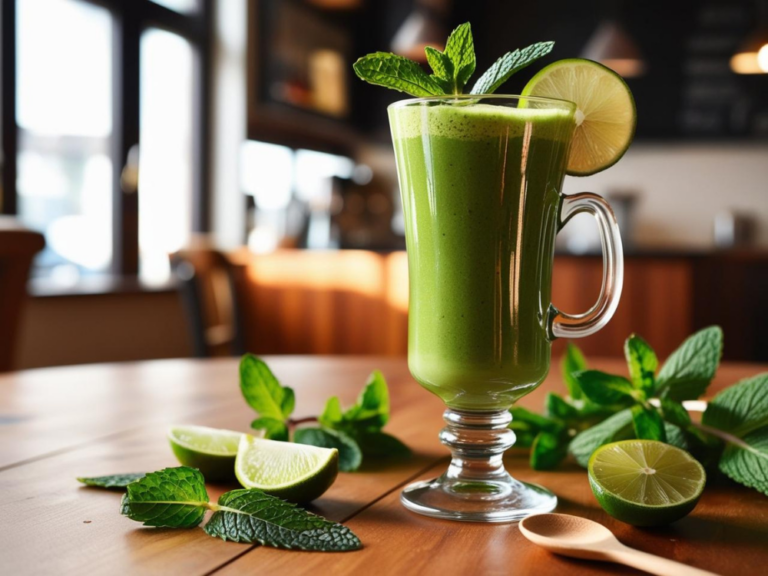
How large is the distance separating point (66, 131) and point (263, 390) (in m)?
3.37

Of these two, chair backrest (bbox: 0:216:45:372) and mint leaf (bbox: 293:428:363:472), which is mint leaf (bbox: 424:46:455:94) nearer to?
mint leaf (bbox: 293:428:363:472)

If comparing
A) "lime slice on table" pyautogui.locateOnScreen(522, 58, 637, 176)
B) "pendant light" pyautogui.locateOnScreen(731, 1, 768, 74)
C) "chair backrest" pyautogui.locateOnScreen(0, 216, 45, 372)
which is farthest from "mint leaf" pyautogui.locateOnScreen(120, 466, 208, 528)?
"pendant light" pyautogui.locateOnScreen(731, 1, 768, 74)

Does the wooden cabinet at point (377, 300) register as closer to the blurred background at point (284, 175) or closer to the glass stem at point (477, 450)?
the blurred background at point (284, 175)

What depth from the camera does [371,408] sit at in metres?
0.84

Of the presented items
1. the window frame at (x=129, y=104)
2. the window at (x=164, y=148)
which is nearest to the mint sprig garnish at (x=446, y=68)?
the window frame at (x=129, y=104)

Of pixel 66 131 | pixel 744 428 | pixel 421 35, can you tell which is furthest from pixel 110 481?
pixel 421 35

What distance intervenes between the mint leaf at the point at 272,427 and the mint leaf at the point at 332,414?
46mm

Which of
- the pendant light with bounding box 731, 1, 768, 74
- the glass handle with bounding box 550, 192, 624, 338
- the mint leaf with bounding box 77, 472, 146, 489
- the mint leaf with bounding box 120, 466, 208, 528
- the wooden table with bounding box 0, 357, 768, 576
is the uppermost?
the pendant light with bounding box 731, 1, 768, 74

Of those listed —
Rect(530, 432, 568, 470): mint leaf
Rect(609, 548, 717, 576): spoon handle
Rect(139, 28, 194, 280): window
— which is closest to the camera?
Rect(609, 548, 717, 576): spoon handle

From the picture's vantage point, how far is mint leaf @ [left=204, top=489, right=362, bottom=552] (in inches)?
22.6

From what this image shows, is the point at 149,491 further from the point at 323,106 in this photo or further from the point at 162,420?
the point at 323,106

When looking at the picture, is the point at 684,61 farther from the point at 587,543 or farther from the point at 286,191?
the point at 587,543

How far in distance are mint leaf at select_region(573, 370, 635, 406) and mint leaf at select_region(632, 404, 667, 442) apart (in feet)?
0.10

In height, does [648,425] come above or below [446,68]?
below
